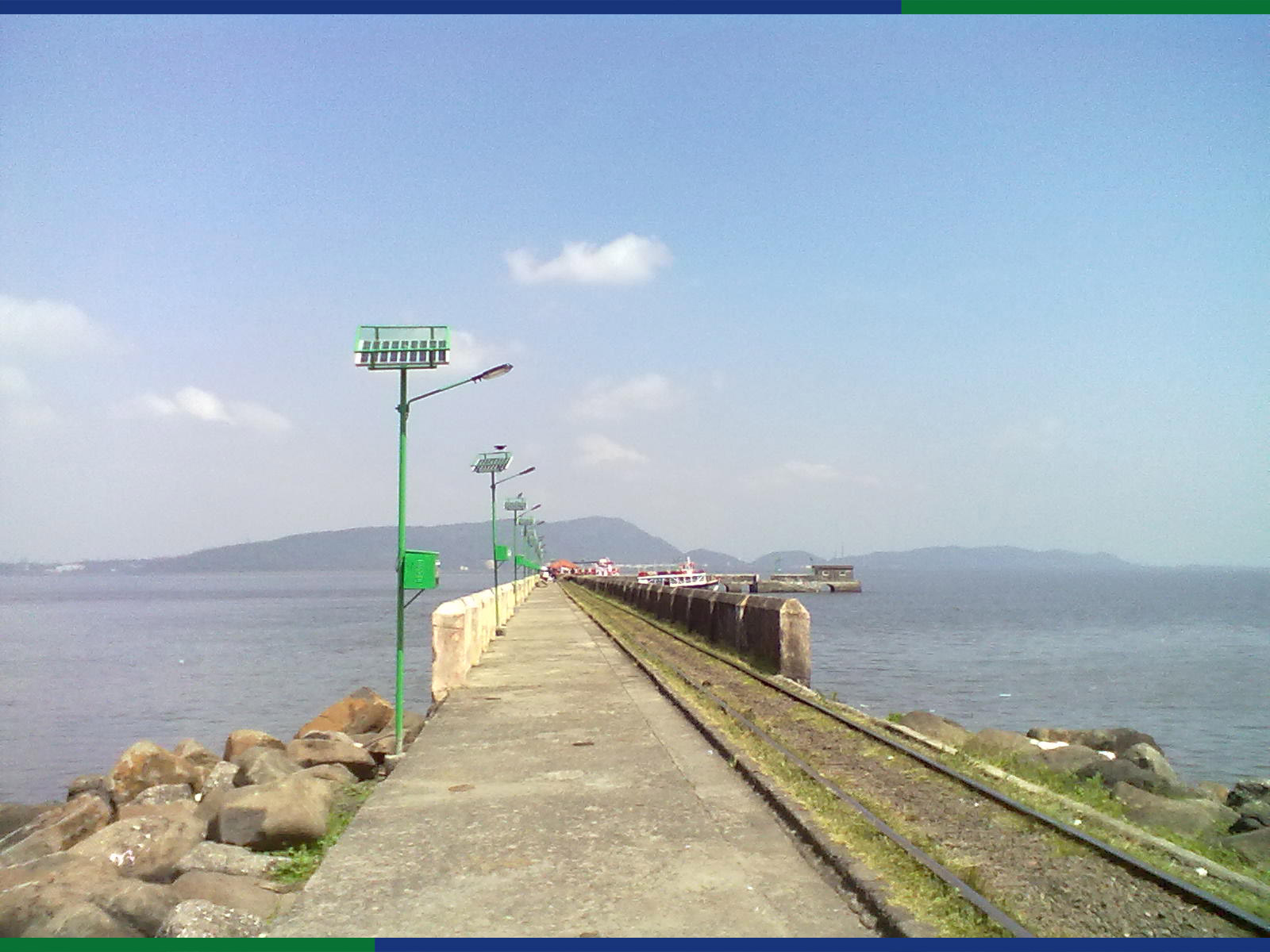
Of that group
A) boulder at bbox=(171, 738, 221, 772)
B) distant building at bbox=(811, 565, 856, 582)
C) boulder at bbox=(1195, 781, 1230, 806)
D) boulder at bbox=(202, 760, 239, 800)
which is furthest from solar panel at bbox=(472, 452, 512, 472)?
distant building at bbox=(811, 565, 856, 582)

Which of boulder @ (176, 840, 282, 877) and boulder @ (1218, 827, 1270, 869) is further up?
boulder @ (176, 840, 282, 877)

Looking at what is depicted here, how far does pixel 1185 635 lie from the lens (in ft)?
208

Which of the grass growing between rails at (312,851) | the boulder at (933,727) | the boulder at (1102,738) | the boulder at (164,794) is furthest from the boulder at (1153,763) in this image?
the boulder at (164,794)

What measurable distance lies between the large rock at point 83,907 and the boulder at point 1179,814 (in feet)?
26.7

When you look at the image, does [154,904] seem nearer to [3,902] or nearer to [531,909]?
[3,902]

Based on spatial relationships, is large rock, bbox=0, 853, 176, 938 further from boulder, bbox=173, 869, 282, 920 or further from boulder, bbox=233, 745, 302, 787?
boulder, bbox=233, 745, 302, 787

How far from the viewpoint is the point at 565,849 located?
672 centimetres

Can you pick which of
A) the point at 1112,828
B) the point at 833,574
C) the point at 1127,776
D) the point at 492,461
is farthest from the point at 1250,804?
the point at 833,574

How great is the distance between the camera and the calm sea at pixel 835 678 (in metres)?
25.4

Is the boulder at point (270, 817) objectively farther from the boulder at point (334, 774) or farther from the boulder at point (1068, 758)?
the boulder at point (1068, 758)

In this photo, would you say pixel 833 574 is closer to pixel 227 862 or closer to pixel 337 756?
pixel 337 756

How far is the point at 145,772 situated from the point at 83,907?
8.88 m

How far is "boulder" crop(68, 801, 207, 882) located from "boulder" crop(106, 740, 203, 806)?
5.66 metres

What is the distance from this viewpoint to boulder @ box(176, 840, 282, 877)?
21.8ft
